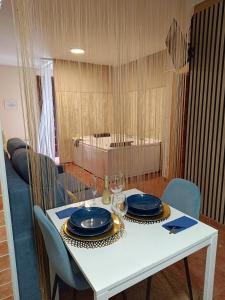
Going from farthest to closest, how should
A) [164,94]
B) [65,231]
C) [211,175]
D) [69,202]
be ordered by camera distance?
[211,175] → [164,94] → [69,202] → [65,231]

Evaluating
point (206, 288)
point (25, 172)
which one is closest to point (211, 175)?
point (206, 288)

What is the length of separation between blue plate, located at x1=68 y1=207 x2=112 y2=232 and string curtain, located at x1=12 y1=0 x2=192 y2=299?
378 mm

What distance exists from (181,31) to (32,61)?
1.77 m

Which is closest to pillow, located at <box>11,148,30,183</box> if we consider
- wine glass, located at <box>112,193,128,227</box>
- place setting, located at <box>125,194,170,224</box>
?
wine glass, located at <box>112,193,128,227</box>

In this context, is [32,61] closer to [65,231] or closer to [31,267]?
[65,231]

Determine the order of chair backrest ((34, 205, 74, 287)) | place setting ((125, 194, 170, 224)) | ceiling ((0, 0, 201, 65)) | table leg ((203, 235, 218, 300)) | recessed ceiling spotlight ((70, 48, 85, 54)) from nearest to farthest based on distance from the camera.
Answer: chair backrest ((34, 205, 74, 287)) → table leg ((203, 235, 218, 300)) → place setting ((125, 194, 170, 224)) → ceiling ((0, 0, 201, 65)) → recessed ceiling spotlight ((70, 48, 85, 54))

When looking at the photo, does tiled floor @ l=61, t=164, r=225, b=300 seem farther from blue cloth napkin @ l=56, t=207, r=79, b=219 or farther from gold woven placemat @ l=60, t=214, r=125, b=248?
gold woven placemat @ l=60, t=214, r=125, b=248

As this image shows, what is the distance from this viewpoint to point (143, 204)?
151cm

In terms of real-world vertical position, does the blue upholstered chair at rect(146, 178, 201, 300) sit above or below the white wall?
below

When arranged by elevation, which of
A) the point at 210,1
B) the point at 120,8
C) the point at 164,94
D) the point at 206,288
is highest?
the point at 210,1

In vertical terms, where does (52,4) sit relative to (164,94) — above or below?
above

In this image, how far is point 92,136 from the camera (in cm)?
182

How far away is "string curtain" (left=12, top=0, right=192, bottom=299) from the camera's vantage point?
57.1 inches

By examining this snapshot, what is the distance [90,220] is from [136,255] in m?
0.38
